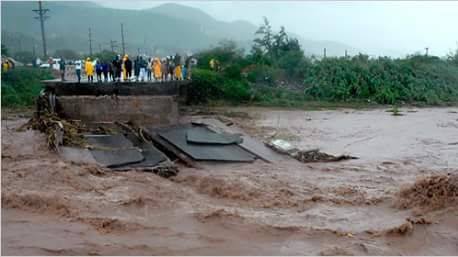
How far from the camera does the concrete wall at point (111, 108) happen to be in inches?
569

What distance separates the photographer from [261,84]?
2703 centimetres

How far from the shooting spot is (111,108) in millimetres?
14516

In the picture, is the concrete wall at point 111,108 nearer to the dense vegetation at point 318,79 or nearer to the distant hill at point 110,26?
the dense vegetation at point 318,79

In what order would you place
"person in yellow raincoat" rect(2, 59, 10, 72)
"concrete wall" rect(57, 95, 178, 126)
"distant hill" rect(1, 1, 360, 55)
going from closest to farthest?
"concrete wall" rect(57, 95, 178, 126)
"person in yellow raincoat" rect(2, 59, 10, 72)
"distant hill" rect(1, 1, 360, 55)

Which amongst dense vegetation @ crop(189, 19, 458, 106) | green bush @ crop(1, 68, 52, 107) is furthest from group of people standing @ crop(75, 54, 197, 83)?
green bush @ crop(1, 68, 52, 107)

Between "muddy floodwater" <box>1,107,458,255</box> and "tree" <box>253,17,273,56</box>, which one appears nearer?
"muddy floodwater" <box>1,107,458,255</box>

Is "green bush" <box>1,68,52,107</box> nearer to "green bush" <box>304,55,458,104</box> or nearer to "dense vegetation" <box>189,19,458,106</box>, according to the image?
"dense vegetation" <box>189,19,458,106</box>

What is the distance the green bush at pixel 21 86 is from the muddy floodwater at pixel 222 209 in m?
10.9

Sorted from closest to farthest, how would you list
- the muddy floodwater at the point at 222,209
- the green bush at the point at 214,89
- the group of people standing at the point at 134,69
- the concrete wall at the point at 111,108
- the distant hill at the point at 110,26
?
the muddy floodwater at the point at 222,209
the concrete wall at the point at 111,108
the group of people standing at the point at 134,69
the green bush at the point at 214,89
the distant hill at the point at 110,26

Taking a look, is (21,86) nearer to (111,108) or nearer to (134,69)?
(134,69)

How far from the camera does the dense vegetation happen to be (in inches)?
971

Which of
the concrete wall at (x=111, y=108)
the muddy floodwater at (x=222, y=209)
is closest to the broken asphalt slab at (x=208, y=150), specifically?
the muddy floodwater at (x=222, y=209)

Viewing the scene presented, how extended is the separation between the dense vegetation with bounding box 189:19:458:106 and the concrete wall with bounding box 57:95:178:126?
8675 mm

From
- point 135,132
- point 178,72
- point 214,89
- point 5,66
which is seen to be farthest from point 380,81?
point 5,66
